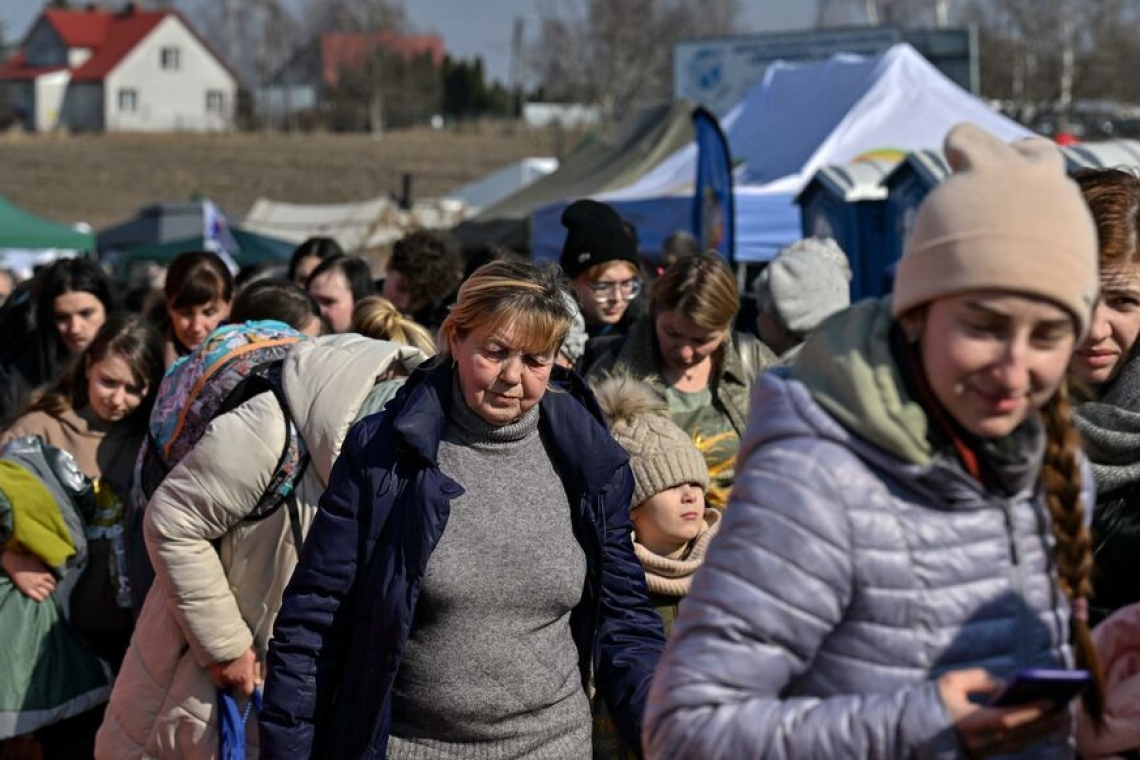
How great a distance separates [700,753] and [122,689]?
103 inches

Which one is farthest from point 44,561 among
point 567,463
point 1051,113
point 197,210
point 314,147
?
point 314,147

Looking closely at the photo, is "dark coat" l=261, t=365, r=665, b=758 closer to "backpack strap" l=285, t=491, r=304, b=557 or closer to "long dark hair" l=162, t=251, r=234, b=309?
"backpack strap" l=285, t=491, r=304, b=557

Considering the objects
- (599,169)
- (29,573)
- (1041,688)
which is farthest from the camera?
(599,169)

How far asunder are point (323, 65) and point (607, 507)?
10035 cm

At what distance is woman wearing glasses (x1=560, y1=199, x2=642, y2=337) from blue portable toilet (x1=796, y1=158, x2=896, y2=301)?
434cm

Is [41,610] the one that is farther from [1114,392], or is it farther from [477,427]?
[1114,392]

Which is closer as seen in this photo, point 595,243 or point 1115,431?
point 1115,431

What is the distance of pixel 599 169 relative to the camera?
667 inches

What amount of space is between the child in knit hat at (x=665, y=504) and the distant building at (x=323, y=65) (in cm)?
7416

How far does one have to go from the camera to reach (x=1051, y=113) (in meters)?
35.1

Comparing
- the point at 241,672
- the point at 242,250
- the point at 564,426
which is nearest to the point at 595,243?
the point at 241,672

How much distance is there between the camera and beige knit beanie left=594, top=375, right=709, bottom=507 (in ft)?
14.0

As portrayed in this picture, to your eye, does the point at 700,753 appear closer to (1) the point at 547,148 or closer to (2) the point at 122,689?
(2) the point at 122,689

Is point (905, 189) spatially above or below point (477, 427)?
above
